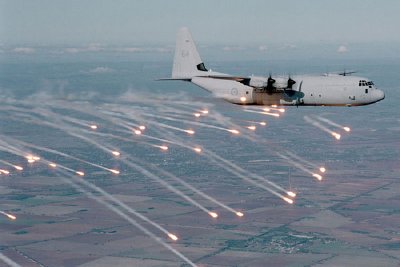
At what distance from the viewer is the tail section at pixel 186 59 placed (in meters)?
133

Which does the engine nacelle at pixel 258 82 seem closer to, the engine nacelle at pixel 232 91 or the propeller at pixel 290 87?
the engine nacelle at pixel 232 91

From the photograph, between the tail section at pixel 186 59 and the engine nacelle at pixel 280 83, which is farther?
the tail section at pixel 186 59

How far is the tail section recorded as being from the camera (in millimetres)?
132875

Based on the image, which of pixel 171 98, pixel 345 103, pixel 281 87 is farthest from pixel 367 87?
pixel 171 98

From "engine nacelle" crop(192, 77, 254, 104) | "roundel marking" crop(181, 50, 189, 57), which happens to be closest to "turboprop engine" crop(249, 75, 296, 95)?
"engine nacelle" crop(192, 77, 254, 104)

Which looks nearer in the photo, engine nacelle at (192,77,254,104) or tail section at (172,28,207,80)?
engine nacelle at (192,77,254,104)

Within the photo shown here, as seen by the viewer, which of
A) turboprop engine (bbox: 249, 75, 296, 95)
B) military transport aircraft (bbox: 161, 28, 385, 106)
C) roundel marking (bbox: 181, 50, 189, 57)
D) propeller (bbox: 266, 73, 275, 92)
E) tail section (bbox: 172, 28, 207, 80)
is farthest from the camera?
roundel marking (bbox: 181, 50, 189, 57)

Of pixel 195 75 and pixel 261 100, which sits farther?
pixel 195 75

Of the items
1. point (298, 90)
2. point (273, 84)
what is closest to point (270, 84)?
point (273, 84)

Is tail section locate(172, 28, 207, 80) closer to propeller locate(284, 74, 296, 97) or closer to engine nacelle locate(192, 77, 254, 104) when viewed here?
engine nacelle locate(192, 77, 254, 104)

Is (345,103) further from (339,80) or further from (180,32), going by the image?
(180,32)

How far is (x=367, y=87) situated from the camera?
122 meters

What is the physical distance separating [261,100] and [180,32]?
64.9ft

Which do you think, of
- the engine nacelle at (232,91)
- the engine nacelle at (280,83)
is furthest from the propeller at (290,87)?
the engine nacelle at (232,91)
